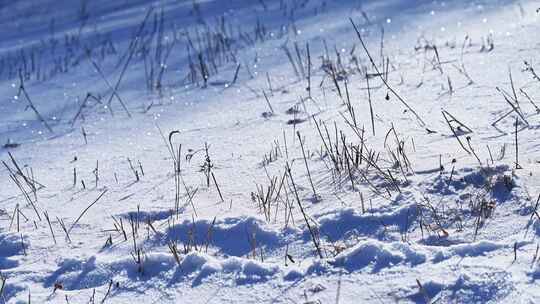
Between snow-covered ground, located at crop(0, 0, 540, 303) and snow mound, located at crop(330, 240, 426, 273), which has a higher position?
snow-covered ground, located at crop(0, 0, 540, 303)

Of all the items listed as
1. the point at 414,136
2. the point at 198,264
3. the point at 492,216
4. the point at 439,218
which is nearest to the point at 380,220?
the point at 439,218

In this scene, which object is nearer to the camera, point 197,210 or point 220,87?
point 197,210

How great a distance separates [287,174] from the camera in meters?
3.37

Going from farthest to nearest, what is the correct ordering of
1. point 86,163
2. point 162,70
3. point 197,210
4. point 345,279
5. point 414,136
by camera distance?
point 162,70, point 86,163, point 414,136, point 197,210, point 345,279

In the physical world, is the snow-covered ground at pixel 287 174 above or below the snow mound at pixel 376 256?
above

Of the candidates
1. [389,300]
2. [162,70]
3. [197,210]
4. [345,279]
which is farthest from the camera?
[162,70]

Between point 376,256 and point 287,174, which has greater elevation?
point 287,174

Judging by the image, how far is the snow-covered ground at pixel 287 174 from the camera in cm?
251

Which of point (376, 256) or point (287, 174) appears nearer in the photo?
point (376, 256)

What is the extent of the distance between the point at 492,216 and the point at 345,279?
0.62 meters

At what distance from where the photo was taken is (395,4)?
24.7ft

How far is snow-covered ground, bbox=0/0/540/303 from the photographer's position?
251 centimetres

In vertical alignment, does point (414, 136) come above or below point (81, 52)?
below

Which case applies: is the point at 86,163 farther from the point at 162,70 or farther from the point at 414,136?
the point at 162,70
